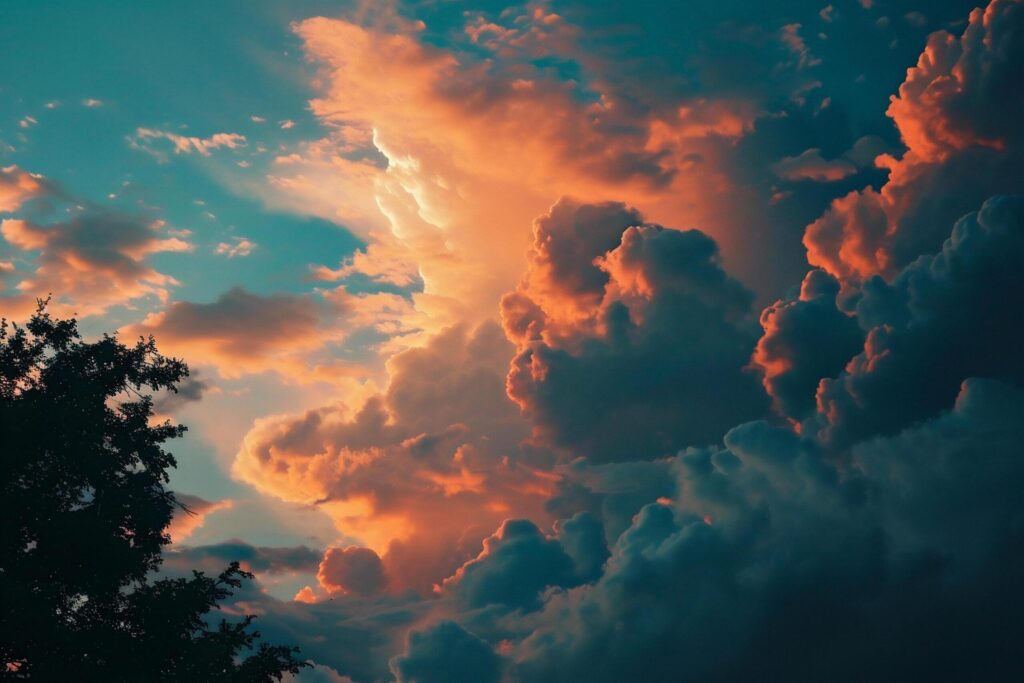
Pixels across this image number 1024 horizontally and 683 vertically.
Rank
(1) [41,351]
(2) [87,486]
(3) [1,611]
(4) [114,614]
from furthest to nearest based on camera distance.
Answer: (1) [41,351], (2) [87,486], (4) [114,614], (3) [1,611]

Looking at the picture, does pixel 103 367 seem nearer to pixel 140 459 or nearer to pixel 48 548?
pixel 140 459

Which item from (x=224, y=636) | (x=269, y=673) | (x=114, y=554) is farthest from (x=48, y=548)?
(x=269, y=673)

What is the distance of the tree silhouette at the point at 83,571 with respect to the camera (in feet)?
77.5

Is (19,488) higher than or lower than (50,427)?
lower

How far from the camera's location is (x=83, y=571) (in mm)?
26219

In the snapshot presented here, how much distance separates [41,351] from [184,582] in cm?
1146

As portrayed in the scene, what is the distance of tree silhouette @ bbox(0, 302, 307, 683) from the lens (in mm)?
23625

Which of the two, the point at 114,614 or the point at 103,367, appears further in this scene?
the point at 103,367

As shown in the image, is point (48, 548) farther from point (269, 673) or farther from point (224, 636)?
point (269, 673)

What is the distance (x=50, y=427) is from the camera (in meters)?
26.3

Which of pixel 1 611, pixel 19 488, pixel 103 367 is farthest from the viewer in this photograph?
pixel 103 367

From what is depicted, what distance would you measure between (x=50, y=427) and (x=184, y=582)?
6.58 meters

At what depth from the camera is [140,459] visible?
32.8m

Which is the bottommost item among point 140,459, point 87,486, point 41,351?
point 87,486
